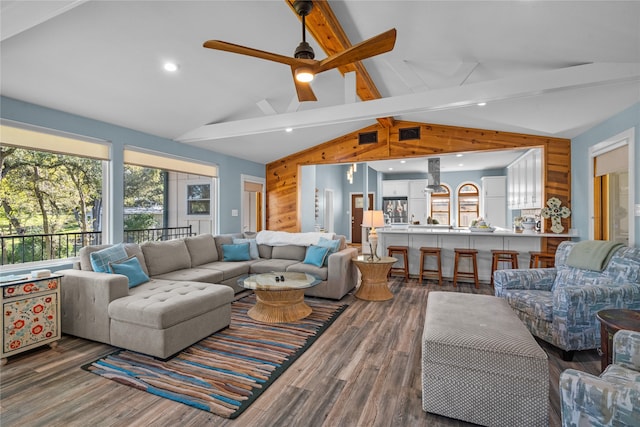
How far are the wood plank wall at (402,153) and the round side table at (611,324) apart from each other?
10.6ft

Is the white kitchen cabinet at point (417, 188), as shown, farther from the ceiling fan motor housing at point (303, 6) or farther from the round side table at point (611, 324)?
the ceiling fan motor housing at point (303, 6)

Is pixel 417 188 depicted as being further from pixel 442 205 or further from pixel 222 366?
pixel 222 366

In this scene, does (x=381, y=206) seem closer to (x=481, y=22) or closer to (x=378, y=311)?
(x=378, y=311)

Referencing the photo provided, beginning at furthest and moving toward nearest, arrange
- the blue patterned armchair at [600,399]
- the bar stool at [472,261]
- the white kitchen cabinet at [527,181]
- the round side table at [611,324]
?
1. the white kitchen cabinet at [527,181]
2. the bar stool at [472,261]
3. the round side table at [611,324]
4. the blue patterned armchair at [600,399]

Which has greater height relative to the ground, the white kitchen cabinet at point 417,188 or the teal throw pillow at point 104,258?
the white kitchen cabinet at point 417,188

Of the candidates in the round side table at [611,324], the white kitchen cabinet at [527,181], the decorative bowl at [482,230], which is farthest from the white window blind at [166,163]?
the white kitchen cabinet at [527,181]

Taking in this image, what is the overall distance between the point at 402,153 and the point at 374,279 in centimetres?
281

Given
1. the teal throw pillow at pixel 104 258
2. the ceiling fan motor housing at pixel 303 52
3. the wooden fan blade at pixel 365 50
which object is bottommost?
the teal throw pillow at pixel 104 258

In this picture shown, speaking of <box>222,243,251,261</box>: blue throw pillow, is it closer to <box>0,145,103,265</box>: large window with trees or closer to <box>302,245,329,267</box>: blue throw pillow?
<box>302,245,329,267</box>: blue throw pillow

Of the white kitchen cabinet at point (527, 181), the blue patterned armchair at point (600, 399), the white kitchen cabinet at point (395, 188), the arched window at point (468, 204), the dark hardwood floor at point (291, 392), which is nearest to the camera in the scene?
the blue patterned armchair at point (600, 399)

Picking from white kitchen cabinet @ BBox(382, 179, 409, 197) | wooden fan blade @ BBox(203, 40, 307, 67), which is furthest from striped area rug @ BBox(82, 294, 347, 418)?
white kitchen cabinet @ BBox(382, 179, 409, 197)

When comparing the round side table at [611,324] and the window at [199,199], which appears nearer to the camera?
the round side table at [611,324]

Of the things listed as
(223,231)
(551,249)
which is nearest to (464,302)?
(551,249)

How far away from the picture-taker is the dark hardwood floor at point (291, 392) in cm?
183
